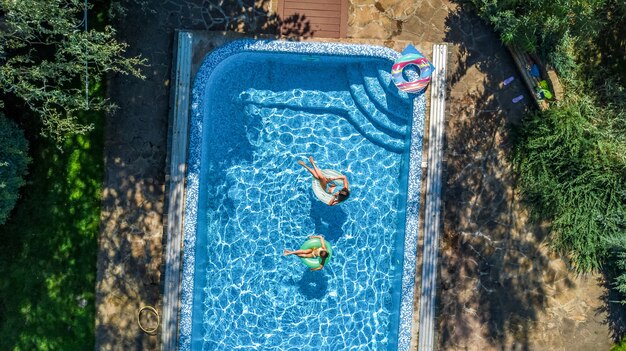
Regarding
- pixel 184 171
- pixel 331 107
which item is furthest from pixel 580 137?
pixel 184 171

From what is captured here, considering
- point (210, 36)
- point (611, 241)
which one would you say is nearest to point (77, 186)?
point (210, 36)

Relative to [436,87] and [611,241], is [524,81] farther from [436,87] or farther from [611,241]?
[611,241]

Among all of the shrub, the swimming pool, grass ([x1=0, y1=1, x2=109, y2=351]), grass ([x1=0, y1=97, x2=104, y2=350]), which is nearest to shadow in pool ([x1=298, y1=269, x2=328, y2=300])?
the swimming pool

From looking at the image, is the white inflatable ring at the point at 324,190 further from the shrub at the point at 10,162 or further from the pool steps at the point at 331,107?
the shrub at the point at 10,162

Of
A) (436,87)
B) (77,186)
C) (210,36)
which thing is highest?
(210,36)

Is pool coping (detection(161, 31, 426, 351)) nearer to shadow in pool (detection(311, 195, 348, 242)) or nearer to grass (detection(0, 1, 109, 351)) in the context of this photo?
grass (detection(0, 1, 109, 351))

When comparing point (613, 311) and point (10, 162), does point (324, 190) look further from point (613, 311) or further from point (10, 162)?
point (613, 311)
